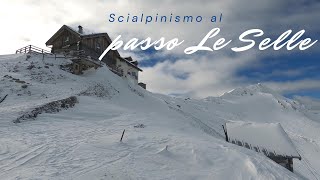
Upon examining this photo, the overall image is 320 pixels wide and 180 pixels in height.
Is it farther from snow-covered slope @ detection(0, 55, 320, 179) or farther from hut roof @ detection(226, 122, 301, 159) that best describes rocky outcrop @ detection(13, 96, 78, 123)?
hut roof @ detection(226, 122, 301, 159)

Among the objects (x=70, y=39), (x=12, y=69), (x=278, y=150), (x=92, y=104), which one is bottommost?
(x=278, y=150)

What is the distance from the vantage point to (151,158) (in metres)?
19.3

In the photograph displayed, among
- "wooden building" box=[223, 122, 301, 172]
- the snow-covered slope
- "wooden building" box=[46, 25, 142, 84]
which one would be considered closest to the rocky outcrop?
the snow-covered slope

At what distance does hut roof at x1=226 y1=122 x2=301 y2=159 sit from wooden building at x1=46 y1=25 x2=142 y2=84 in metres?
27.1

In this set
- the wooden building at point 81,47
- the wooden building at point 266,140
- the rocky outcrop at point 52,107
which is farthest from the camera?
the wooden building at point 81,47

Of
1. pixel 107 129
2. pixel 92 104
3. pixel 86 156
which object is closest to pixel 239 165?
pixel 86 156

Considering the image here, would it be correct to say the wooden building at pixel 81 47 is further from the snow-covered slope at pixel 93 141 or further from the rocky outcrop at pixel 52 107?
the rocky outcrop at pixel 52 107

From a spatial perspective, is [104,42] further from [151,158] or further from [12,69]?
[151,158]

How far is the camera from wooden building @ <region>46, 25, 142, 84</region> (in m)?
51.8

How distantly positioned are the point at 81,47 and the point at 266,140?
36098 millimetres

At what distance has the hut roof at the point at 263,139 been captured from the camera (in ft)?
105

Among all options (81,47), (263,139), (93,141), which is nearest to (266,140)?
(263,139)

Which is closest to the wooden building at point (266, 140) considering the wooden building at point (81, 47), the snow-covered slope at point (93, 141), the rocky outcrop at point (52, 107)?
the snow-covered slope at point (93, 141)

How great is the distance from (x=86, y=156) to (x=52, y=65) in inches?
1367
